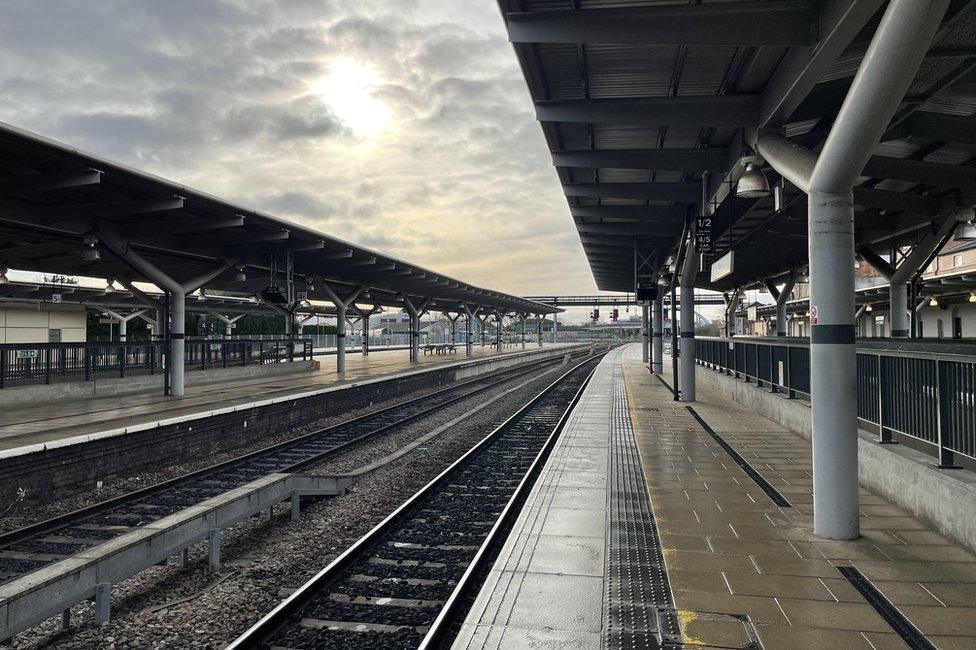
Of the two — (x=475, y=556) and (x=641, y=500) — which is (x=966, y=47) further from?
(x=475, y=556)

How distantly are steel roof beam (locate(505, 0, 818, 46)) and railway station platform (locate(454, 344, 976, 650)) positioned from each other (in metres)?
4.87

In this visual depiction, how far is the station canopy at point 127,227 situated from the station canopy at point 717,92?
778 centimetres

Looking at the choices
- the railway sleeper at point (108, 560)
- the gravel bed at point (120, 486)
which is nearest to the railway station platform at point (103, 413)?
the gravel bed at point (120, 486)

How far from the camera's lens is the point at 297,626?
474cm

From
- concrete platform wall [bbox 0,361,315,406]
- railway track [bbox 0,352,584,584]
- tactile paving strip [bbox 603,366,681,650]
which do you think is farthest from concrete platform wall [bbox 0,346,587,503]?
tactile paving strip [bbox 603,366,681,650]

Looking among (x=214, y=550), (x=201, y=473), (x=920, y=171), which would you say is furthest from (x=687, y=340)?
(x=214, y=550)

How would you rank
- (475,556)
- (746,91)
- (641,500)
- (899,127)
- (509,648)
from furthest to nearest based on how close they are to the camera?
1. (899,127)
2. (746,91)
3. (641,500)
4. (475,556)
5. (509,648)

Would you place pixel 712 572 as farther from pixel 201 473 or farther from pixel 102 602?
pixel 201 473

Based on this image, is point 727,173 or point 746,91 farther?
point 727,173

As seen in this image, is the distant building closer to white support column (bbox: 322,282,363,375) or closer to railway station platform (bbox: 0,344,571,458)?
white support column (bbox: 322,282,363,375)

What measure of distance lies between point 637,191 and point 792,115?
545 centimetres

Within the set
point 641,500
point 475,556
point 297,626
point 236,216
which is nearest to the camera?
point 297,626

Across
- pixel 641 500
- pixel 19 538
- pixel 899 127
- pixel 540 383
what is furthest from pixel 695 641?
pixel 540 383

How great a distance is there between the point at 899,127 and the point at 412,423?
12133 millimetres
